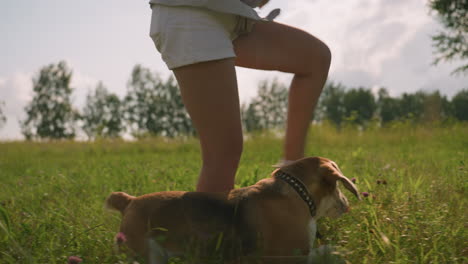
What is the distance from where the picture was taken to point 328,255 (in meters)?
2.13

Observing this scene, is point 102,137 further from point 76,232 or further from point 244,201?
point 244,201

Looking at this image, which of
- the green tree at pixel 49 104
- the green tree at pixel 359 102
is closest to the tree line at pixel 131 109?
Result: the green tree at pixel 49 104

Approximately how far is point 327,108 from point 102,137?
3377 inches

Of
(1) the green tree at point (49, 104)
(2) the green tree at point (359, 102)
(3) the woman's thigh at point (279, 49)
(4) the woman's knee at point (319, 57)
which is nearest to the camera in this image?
(3) the woman's thigh at point (279, 49)

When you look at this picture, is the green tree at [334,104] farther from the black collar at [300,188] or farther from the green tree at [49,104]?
the black collar at [300,188]

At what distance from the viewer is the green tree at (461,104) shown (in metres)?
86.0

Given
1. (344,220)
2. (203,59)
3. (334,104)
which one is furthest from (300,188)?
(334,104)

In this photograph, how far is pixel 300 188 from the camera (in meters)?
2.44

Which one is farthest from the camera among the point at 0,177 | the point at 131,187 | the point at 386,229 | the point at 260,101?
the point at 260,101

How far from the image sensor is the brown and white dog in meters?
2.17

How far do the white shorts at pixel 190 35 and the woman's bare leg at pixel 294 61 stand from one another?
41 cm

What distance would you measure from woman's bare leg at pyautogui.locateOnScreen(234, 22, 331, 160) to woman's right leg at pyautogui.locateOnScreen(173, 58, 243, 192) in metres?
A: 0.49

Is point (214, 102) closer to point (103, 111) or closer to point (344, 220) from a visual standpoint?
point (344, 220)

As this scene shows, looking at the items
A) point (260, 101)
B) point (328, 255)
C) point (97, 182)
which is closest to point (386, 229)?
Result: point (328, 255)
